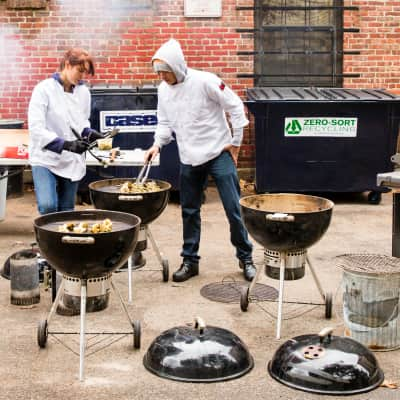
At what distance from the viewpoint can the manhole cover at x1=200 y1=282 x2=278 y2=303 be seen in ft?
21.1

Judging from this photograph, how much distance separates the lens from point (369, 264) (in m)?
5.64

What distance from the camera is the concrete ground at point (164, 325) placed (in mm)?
4703

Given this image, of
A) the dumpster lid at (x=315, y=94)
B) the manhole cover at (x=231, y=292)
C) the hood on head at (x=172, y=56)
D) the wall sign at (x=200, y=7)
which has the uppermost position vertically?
the wall sign at (x=200, y=7)

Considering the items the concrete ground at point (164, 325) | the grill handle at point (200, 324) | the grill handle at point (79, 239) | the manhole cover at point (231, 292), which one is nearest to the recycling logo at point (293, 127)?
the concrete ground at point (164, 325)

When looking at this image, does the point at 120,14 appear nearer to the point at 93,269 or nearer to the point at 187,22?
the point at 187,22

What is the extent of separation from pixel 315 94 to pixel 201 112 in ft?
13.3

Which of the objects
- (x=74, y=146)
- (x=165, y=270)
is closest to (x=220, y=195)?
(x=165, y=270)

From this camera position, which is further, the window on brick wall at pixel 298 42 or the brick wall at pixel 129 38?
the window on brick wall at pixel 298 42

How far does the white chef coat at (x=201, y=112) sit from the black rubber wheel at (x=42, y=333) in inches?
82.6

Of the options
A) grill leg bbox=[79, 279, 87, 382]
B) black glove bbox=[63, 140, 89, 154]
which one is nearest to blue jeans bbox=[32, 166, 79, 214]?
black glove bbox=[63, 140, 89, 154]

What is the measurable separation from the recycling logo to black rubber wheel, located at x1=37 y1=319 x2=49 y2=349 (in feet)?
18.0

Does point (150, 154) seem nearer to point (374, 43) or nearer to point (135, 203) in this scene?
point (135, 203)

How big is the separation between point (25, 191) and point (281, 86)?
3.93 m

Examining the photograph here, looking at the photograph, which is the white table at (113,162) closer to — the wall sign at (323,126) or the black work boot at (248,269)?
the black work boot at (248,269)
